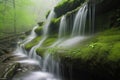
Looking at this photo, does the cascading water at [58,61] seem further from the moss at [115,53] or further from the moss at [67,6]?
the moss at [115,53]

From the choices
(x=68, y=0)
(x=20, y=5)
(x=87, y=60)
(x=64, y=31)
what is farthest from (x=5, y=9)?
(x=87, y=60)

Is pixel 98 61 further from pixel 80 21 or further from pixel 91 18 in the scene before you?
pixel 80 21

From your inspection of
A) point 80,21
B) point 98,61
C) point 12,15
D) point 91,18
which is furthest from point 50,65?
point 12,15

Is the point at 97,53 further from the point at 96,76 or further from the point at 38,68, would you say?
the point at 38,68

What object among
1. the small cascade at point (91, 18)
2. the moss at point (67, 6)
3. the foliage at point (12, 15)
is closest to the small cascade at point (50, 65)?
the small cascade at point (91, 18)

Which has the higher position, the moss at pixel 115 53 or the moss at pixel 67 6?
the moss at pixel 67 6

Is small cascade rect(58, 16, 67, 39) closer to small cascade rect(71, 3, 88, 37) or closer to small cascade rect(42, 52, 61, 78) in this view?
small cascade rect(71, 3, 88, 37)

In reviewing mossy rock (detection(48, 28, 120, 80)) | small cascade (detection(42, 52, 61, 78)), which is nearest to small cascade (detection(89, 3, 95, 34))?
small cascade (detection(42, 52, 61, 78))

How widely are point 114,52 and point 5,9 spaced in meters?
24.9

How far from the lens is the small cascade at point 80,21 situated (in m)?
10.0

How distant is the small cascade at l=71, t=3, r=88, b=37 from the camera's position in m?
10.0

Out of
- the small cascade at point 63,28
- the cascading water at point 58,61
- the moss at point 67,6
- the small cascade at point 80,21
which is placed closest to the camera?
the cascading water at point 58,61

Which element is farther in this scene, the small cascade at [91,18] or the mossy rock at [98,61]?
the small cascade at [91,18]

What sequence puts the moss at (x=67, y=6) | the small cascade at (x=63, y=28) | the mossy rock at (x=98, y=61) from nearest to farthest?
1. the mossy rock at (x=98, y=61)
2. the small cascade at (x=63, y=28)
3. the moss at (x=67, y=6)
